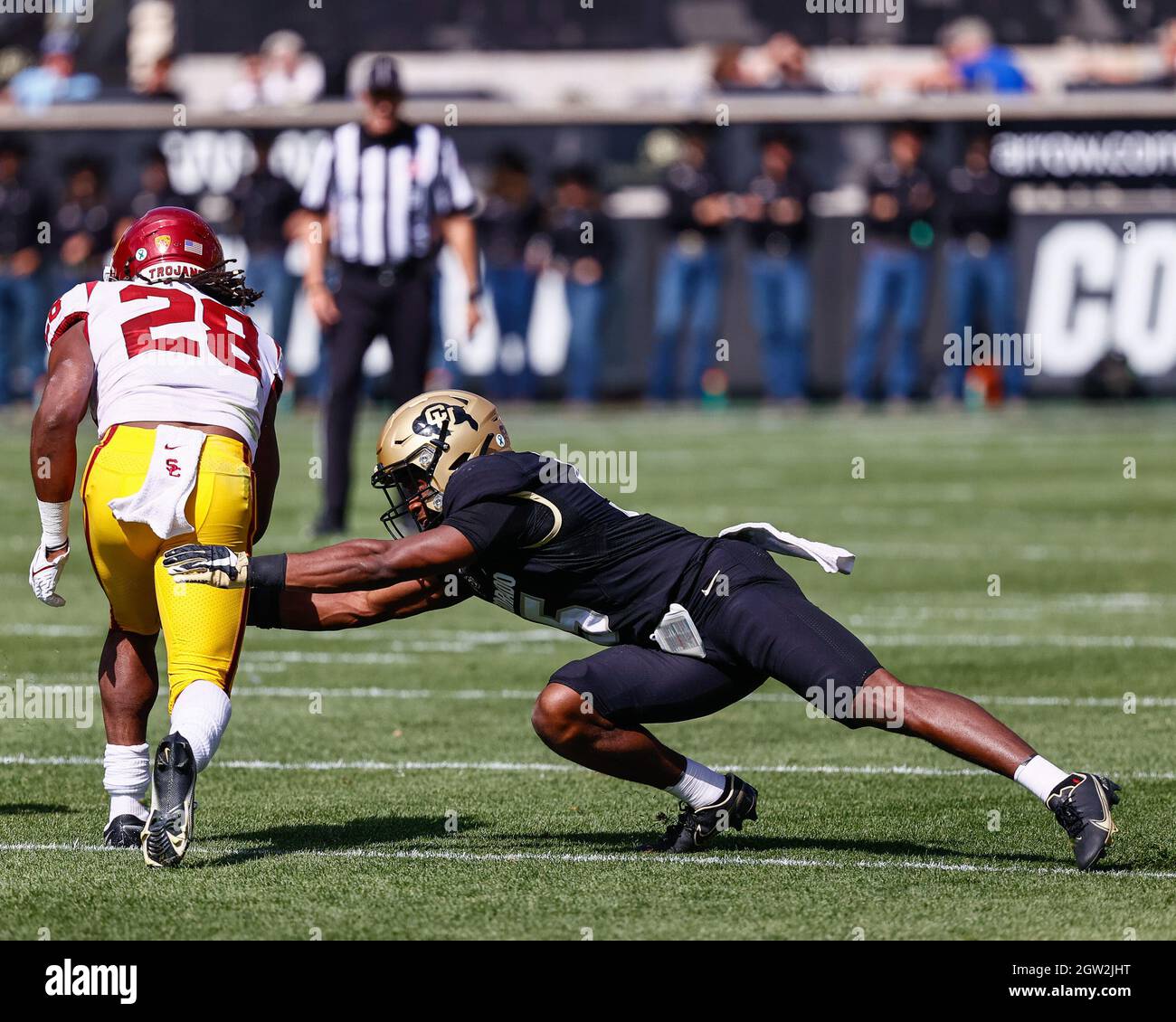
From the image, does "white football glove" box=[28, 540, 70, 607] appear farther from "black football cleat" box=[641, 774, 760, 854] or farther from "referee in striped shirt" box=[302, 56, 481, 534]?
"referee in striped shirt" box=[302, 56, 481, 534]

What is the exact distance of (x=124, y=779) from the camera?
6.23 metres

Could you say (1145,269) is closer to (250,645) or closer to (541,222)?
(541,222)

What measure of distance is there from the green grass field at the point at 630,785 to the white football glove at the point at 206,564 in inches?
28.8

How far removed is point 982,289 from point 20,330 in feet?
28.6

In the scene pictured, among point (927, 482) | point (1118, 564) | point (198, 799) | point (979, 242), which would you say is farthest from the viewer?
point (979, 242)

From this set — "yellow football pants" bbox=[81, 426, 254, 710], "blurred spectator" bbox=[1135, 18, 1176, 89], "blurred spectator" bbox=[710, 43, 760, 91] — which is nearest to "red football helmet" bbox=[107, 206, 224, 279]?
"yellow football pants" bbox=[81, 426, 254, 710]

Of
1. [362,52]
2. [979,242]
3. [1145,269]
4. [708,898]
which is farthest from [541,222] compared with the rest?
[708,898]

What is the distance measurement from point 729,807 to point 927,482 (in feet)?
33.9

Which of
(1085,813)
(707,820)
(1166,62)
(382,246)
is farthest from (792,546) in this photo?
(1166,62)

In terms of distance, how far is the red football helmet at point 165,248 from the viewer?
621 cm

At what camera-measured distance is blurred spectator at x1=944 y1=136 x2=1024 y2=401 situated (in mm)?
20219

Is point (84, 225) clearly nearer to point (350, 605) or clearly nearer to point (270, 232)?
point (270, 232)

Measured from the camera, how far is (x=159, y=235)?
6223 millimetres

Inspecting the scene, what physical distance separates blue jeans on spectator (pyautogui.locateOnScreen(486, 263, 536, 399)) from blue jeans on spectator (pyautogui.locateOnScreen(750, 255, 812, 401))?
2.07m
